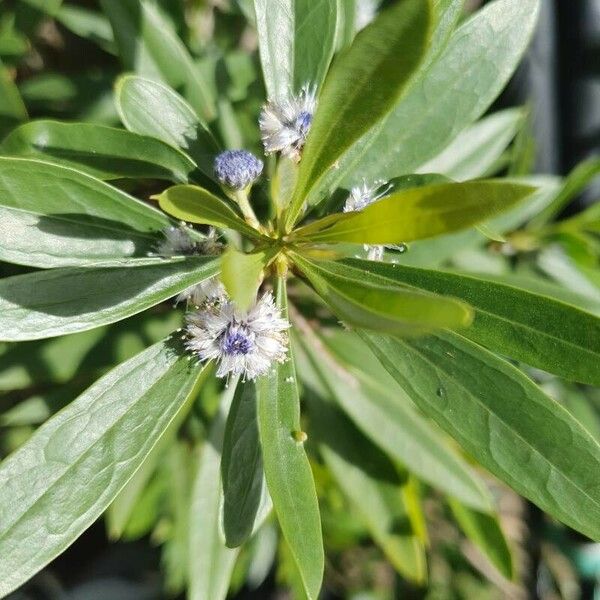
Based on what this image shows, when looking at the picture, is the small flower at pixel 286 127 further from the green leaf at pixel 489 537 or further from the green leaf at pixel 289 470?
the green leaf at pixel 489 537

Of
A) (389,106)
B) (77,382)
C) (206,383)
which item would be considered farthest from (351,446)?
(389,106)

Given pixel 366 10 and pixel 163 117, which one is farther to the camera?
pixel 366 10

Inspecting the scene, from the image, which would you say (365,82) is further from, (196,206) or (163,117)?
(163,117)

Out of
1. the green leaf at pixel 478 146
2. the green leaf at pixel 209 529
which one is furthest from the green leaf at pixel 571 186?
the green leaf at pixel 209 529

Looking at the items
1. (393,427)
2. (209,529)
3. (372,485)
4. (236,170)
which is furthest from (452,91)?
(209,529)

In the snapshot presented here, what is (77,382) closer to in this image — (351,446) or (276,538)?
(351,446)

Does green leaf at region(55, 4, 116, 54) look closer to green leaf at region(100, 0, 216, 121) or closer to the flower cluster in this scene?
green leaf at region(100, 0, 216, 121)
